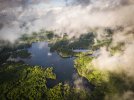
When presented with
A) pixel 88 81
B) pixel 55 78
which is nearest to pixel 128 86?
pixel 88 81

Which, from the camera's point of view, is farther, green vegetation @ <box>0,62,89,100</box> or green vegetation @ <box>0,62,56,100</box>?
green vegetation @ <box>0,62,56,100</box>

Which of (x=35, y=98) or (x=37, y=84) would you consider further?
(x=37, y=84)

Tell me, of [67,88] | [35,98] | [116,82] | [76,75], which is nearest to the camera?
[35,98]

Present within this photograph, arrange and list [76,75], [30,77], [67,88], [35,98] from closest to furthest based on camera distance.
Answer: [35,98] < [67,88] < [30,77] < [76,75]

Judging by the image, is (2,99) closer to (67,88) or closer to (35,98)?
(35,98)

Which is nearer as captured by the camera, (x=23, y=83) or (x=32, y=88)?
(x=32, y=88)

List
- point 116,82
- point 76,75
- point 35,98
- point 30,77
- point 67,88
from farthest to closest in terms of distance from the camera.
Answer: point 76,75 → point 30,77 → point 116,82 → point 67,88 → point 35,98

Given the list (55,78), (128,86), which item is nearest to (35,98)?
(55,78)

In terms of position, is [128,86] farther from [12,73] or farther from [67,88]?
[12,73]

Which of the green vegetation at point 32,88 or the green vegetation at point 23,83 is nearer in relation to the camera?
the green vegetation at point 32,88
